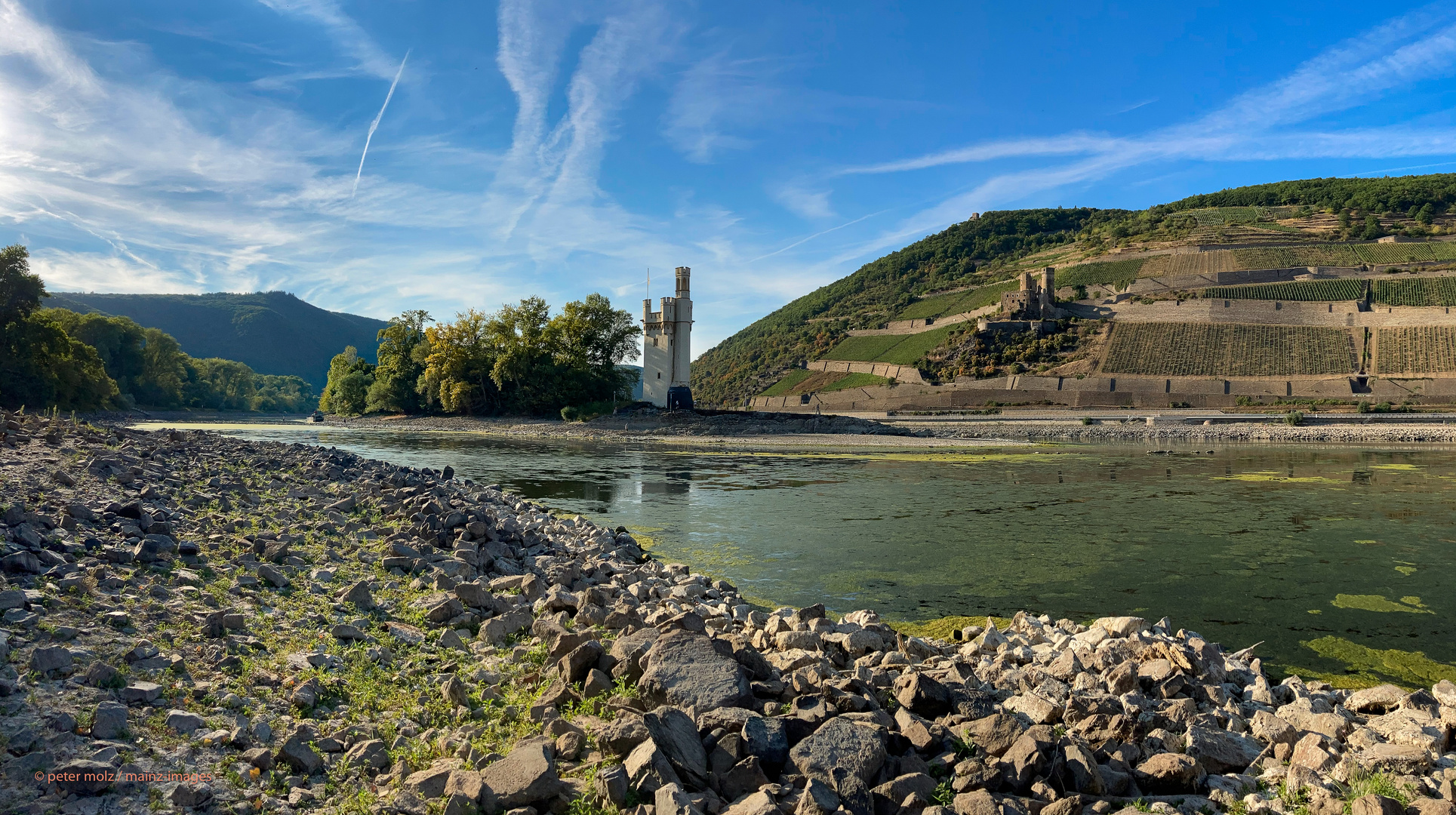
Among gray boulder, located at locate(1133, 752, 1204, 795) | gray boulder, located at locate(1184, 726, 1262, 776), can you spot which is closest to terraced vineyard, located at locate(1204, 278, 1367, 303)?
gray boulder, located at locate(1184, 726, 1262, 776)

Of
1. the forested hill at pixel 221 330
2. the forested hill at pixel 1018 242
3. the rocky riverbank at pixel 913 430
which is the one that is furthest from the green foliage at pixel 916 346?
the forested hill at pixel 221 330

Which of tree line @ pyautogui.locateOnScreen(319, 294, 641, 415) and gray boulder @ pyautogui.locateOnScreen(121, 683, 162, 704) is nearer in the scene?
gray boulder @ pyautogui.locateOnScreen(121, 683, 162, 704)

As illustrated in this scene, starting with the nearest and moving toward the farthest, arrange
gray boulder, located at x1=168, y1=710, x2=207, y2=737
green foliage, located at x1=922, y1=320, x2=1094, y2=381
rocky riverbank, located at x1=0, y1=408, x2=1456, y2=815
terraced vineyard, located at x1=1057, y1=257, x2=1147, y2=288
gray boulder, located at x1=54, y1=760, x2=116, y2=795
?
1. gray boulder, located at x1=54, y1=760, x2=116, y2=795
2. rocky riverbank, located at x1=0, y1=408, x2=1456, y2=815
3. gray boulder, located at x1=168, y1=710, x2=207, y2=737
4. green foliage, located at x1=922, y1=320, x2=1094, y2=381
5. terraced vineyard, located at x1=1057, y1=257, x2=1147, y2=288

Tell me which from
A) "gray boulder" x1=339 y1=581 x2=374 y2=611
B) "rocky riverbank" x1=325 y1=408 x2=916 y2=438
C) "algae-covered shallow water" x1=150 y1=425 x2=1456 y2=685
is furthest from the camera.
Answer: "rocky riverbank" x1=325 y1=408 x2=916 y2=438

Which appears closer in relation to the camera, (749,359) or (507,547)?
(507,547)

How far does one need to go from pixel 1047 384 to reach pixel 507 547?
85340 mm

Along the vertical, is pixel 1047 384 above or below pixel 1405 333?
below

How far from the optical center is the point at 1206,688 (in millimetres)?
5809

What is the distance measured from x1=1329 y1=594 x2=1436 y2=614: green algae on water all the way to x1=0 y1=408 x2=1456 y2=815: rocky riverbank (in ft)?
12.3

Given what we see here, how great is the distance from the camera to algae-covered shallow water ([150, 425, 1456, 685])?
29.9 ft

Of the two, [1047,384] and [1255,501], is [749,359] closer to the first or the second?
[1047,384]

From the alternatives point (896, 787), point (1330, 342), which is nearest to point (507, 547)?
point (896, 787)

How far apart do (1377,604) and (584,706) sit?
10.9 metres

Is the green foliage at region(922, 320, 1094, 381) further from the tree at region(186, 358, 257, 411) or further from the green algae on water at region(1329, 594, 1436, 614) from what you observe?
the tree at region(186, 358, 257, 411)
